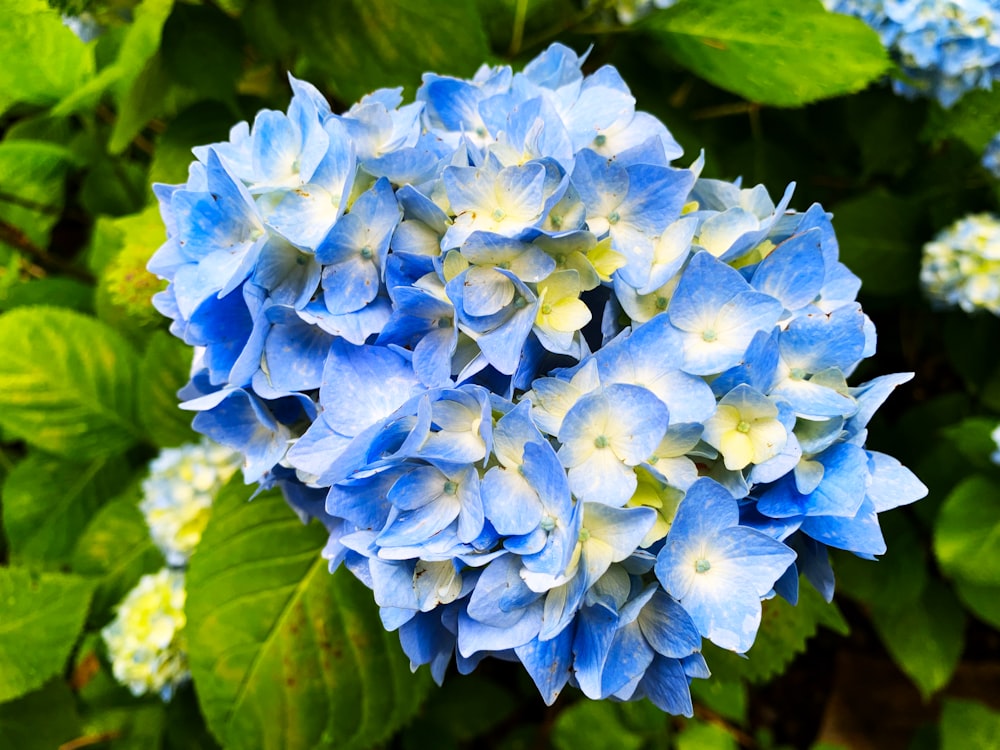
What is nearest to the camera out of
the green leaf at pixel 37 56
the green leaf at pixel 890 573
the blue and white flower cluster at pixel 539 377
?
the blue and white flower cluster at pixel 539 377

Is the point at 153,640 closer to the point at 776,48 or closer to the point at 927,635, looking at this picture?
the point at 776,48

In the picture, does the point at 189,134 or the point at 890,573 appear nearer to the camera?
the point at 189,134

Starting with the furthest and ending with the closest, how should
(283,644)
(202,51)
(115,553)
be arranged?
(115,553)
(202,51)
(283,644)

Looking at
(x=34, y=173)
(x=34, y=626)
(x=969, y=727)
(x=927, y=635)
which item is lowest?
(x=969, y=727)

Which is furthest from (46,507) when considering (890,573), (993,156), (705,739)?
(993,156)

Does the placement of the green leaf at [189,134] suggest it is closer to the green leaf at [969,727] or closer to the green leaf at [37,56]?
the green leaf at [37,56]

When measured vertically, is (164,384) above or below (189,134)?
below

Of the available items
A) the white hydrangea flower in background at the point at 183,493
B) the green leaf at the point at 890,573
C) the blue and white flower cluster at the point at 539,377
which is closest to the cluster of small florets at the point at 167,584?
the white hydrangea flower in background at the point at 183,493

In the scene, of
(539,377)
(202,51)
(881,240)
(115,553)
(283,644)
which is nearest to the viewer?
(539,377)
